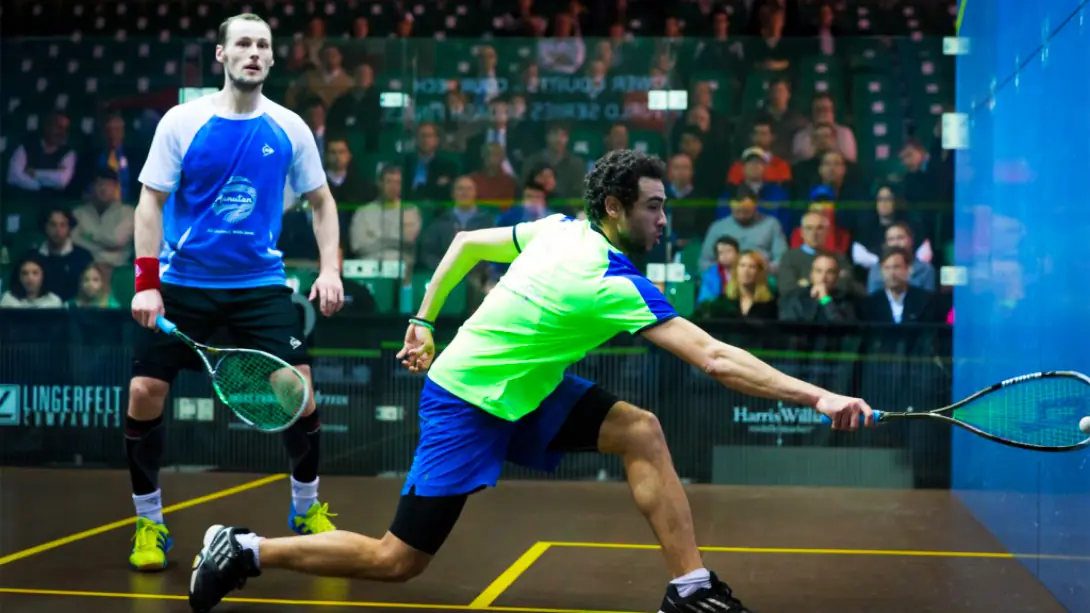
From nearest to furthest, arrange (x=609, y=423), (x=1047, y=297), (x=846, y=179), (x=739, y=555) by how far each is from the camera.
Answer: (x=609, y=423), (x=1047, y=297), (x=739, y=555), (x=846, y=179)

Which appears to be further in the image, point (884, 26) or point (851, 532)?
point (884, 26)

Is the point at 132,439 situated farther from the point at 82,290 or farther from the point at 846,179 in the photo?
the point at 846,179

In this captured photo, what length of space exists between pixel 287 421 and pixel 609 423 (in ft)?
3.02

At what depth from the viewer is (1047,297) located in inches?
159

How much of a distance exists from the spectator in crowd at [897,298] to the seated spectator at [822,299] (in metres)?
0.09

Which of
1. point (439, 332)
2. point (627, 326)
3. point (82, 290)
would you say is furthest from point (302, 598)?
point (82, 290)

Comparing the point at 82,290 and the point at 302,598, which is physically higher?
the point at 82,290

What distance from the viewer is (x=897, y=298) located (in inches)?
253

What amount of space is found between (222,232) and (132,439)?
65 centimetres

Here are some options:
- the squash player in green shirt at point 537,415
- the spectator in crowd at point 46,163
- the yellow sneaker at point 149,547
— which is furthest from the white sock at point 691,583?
the spectator in crowd at point 46,163

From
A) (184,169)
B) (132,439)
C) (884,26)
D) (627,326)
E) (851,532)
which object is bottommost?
(851,532)

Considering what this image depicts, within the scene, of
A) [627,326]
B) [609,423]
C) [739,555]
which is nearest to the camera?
[627,326]

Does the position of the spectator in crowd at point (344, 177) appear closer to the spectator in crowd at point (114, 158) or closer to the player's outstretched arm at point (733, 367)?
the spectator in crowd at point (114, 158)

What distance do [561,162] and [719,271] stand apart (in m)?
0.85
